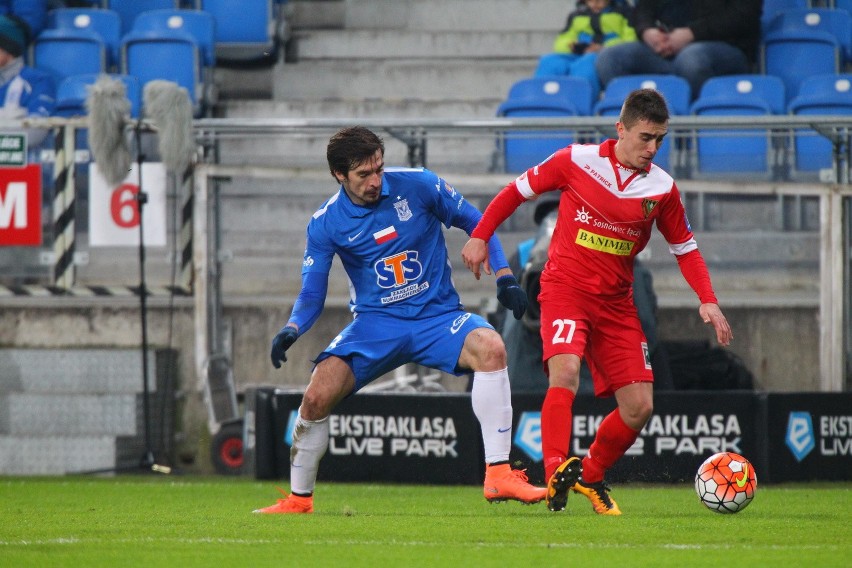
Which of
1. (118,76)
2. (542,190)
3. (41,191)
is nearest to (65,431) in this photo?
(41,191)

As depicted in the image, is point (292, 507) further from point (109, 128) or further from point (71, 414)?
point (109, 128)

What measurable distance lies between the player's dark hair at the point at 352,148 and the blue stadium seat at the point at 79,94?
6.56 meters

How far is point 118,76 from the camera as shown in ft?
43.3

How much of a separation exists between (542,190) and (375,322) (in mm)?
1059

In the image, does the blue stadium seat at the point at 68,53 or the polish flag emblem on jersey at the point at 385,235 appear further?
the blue stadium seat at the point at 68,53

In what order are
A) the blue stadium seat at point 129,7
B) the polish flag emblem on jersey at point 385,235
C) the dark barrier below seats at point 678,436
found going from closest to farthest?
the polish flag emblem on jersey at point 385,235 < the dark barrier below seats at point 678,436 < the blue stadium seat at point 129,7

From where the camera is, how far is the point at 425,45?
14.9 meters

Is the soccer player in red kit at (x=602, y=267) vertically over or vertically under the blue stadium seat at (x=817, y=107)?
under

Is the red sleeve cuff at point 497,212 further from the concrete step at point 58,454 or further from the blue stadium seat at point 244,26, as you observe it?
the blue stadium seat at point 244,26

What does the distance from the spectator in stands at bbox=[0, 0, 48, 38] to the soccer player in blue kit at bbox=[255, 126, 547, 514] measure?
8468mm

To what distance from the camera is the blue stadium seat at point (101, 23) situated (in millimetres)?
14398

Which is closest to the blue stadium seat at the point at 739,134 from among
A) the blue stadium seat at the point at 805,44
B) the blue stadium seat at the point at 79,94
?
the blue stadium seat at the point at 805,44

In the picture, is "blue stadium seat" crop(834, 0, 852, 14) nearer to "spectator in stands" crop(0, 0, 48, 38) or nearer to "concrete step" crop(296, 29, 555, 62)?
"concrete step" crop(296, 29, 555, 62)

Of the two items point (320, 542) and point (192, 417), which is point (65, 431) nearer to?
point (192, 417)
